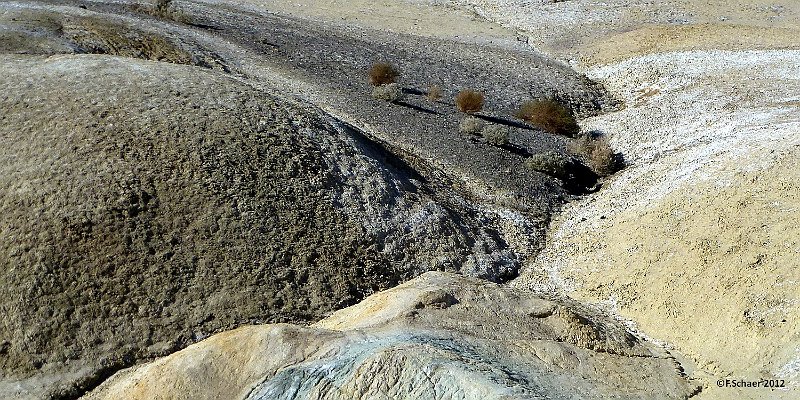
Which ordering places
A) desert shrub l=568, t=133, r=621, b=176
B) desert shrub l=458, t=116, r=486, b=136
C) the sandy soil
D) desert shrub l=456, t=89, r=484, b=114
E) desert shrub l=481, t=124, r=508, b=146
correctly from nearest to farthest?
1. desert shrub l=568, t=133, r=621, b=176
2. desert shrub l=481, t=124, r=508, b=146
3. desert shrub l=458, t=116, r=486, b=136
4. desert shrub l=456, t=89, r=484, b=114
5. the sandy soil

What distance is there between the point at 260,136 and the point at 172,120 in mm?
1985

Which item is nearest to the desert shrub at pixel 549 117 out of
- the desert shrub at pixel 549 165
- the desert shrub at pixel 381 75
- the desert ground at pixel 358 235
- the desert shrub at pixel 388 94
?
the desert ground at pixel 358 235

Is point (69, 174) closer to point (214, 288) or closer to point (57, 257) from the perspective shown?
point (57, 257)

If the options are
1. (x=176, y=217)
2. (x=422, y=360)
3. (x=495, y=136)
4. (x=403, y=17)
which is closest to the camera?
(x=422, y=360)

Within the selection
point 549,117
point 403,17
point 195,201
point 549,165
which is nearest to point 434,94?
point 549,117

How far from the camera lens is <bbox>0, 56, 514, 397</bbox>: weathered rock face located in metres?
14.6

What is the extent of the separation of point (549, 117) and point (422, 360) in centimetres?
1874

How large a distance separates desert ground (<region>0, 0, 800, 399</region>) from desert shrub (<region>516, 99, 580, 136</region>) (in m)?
0.33

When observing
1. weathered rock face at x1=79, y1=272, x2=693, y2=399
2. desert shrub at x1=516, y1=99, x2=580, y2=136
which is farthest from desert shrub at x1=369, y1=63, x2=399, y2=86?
weathered rock face at x1=79, y1=272, x2=693, y2=399

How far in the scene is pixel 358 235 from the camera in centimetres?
1805

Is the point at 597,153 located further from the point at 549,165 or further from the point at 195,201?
the point at 195,201

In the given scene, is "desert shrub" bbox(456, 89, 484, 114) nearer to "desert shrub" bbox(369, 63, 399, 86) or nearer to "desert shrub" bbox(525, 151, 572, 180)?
"desert shrub" bbox(369, 63, 399, 86)

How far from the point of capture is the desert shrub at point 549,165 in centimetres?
2449

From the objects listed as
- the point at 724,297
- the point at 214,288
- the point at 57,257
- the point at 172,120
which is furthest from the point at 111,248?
the point at 724,297
